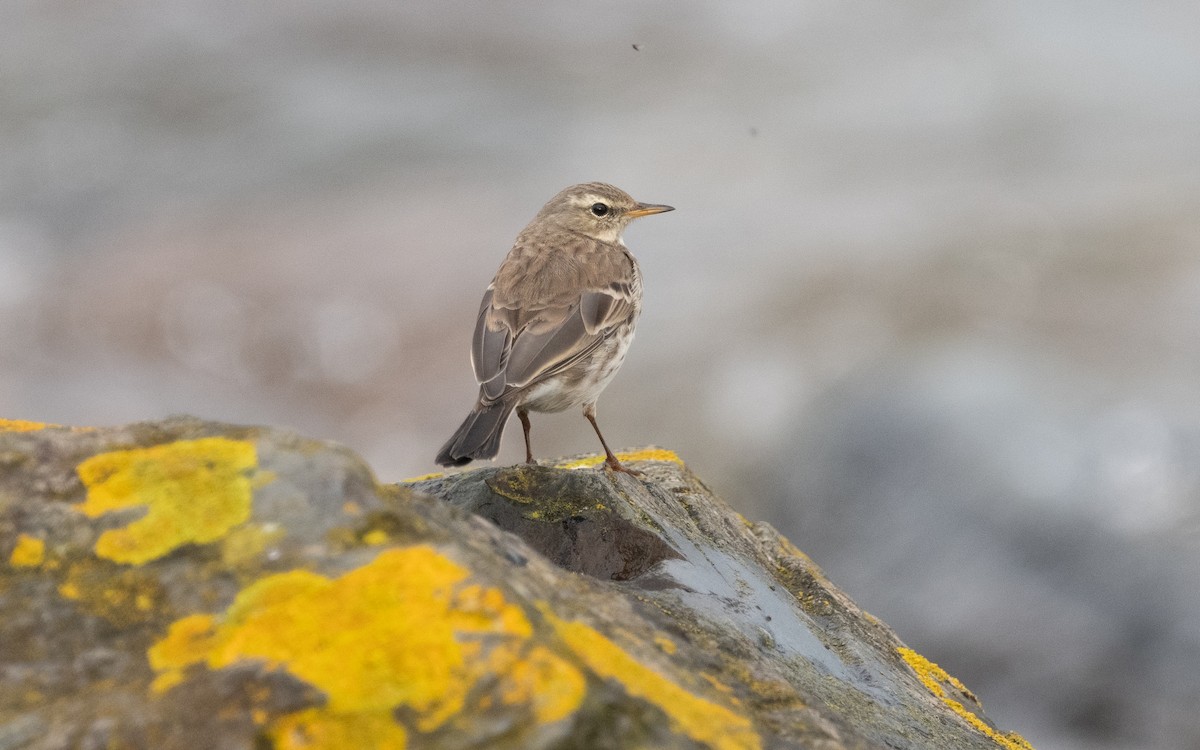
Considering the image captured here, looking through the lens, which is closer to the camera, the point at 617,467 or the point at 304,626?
the point at 304,626

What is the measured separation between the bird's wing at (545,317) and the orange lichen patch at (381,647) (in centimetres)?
318

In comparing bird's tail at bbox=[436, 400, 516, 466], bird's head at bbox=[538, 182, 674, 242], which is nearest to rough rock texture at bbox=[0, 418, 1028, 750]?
bird's tail at bbox=[436, 400, 516, 466]

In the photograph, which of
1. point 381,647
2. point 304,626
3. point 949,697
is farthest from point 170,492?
point 949,697

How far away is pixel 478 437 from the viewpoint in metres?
5.25

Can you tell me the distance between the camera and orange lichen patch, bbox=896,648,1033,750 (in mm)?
4426

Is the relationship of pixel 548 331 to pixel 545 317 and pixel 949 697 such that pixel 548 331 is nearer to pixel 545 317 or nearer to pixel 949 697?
pixel 545 317

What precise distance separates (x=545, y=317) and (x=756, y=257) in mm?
10639

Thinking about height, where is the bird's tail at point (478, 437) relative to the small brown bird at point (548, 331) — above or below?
below

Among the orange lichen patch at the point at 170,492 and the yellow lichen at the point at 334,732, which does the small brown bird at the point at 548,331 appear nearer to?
the orange lichen patch at the point at 170,492

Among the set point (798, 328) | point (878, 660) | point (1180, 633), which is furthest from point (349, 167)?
point (878, 660)

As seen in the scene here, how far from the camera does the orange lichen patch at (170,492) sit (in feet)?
8.63

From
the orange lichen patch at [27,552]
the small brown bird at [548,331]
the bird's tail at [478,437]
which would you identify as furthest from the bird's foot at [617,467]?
the orange lichen patch at [27,552]

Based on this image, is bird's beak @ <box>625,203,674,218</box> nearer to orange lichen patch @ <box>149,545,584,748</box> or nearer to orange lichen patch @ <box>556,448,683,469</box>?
orange lichen patch @ <box>556,448,683,469</box>

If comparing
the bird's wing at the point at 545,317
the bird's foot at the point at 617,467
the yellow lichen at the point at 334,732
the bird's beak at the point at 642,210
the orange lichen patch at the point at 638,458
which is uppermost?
the bird's beak at the point at 642,210
